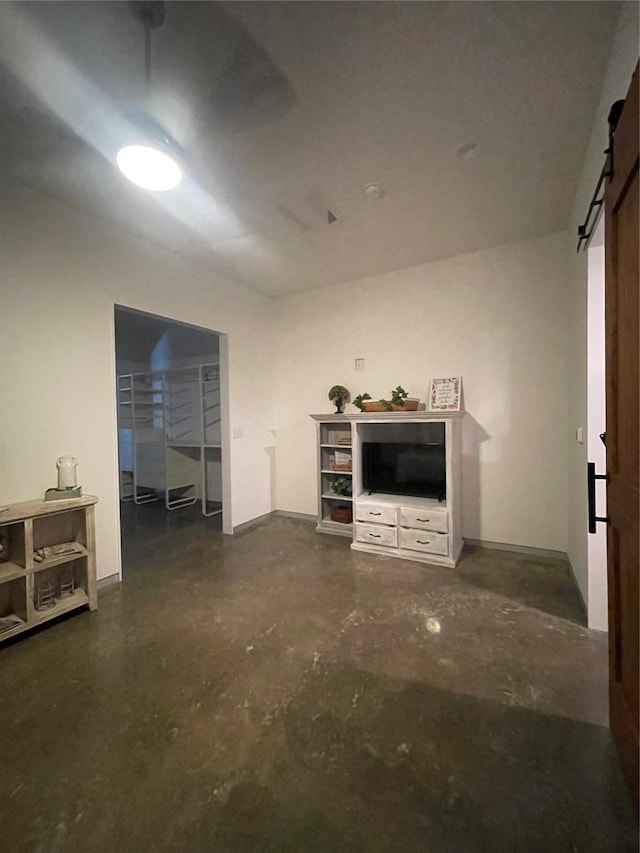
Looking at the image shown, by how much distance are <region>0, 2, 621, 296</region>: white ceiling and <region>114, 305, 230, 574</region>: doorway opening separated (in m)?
2.44

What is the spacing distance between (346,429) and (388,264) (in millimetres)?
1808

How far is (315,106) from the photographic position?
1.67m

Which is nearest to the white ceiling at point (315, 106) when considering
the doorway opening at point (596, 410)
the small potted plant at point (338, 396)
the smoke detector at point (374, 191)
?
the smoke detector at point (374, 191)

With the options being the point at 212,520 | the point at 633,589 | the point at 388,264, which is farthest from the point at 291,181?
the point at 212,520

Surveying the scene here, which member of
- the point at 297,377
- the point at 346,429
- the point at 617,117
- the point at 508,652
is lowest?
the point at 508,652

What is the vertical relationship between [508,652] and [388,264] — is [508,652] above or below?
below

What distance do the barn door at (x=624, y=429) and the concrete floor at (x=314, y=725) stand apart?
276mm

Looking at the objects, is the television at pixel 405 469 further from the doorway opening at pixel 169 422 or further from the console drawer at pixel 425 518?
the doorway opening at pixel 169 422

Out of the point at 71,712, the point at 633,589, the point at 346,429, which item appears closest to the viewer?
the point at 633,589

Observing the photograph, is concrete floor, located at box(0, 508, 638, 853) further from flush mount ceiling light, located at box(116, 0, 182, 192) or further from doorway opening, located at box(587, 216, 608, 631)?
flush mount ceiling light, located at box(116, 0, 182, 192)

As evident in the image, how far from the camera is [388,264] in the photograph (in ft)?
11.3

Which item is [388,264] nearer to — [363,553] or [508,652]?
[363,553]

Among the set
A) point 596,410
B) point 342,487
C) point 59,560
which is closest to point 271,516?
point 342,487

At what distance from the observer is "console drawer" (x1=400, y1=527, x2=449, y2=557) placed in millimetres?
2871
